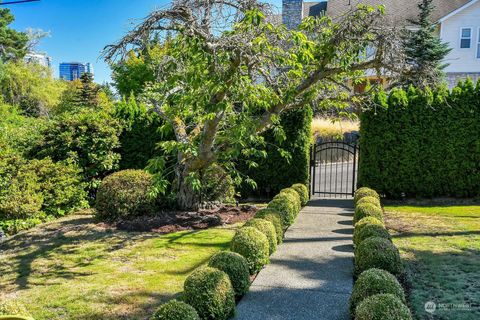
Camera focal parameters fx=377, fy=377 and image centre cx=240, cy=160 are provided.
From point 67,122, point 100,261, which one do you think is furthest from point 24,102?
point 100,261

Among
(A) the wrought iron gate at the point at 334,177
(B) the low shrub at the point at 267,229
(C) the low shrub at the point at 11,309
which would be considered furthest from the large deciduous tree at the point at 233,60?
(C) the low shrub at the point at 11,309

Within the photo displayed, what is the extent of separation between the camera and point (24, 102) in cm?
2925

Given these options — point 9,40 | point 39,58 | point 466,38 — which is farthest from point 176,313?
point 39,58

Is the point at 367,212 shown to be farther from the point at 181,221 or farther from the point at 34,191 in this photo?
the point at 34,191

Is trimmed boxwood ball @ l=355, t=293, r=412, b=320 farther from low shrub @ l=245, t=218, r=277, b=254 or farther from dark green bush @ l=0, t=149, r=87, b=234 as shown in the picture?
dark green bush @ l=0, t=149, r=87, b=234

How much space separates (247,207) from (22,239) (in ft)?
15.3

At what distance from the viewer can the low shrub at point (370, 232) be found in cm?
503

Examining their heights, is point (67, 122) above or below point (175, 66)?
below

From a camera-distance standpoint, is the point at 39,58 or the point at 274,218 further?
the point at 39,58

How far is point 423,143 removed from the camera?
10.0m

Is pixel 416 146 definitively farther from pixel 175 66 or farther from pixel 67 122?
pixel 67 122

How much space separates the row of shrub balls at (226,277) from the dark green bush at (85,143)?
5641 mm

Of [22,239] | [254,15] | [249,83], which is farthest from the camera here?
[22,239]

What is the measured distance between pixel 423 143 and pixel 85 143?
351 inches
